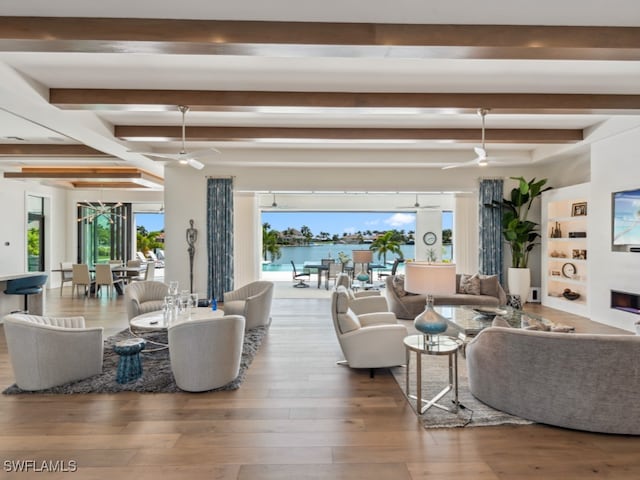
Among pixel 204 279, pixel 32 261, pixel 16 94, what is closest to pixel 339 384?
pixel 16 94

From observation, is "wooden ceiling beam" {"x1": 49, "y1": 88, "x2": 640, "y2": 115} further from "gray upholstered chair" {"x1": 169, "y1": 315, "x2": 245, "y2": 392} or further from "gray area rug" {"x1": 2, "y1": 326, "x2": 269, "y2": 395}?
"gray area rug" {"x1": 2, "y1": 326, "x2": 269, "y2": 395}

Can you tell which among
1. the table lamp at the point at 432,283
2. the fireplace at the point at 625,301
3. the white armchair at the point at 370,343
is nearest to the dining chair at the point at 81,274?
the white armchair at the point at 370,343

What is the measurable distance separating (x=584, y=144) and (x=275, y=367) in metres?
6.29

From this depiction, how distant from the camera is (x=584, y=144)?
6457 millimetres

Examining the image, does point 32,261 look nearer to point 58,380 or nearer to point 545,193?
point 58,380

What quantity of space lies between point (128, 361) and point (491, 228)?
7428mm

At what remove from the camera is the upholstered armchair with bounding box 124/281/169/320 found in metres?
5.34

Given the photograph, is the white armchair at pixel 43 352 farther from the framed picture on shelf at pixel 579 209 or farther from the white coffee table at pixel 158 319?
the framed picture on shelf at pixel 579 209

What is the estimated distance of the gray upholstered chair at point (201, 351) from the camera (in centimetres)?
346

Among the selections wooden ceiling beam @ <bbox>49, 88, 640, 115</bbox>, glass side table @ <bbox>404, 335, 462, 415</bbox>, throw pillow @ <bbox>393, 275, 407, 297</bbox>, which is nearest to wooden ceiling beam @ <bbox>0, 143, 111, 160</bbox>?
wooden ceiling beam @ <bbox>49, 88, 640, 115</bbox>

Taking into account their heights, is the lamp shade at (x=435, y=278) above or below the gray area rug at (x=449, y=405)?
above

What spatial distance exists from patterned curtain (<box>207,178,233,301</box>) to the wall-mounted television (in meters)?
6.93

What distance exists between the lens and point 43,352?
3498 mm

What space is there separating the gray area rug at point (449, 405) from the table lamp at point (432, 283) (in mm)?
563
